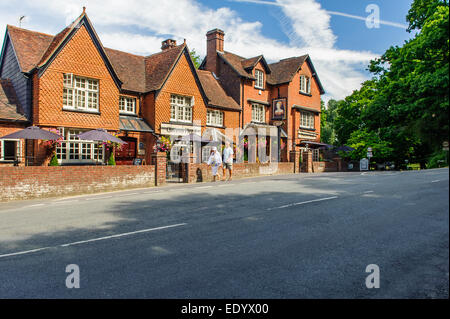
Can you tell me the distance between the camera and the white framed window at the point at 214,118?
29.8m

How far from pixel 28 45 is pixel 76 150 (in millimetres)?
7557

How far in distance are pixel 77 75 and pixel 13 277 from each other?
18933 mm

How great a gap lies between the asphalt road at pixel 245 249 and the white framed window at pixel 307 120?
90.1 ft

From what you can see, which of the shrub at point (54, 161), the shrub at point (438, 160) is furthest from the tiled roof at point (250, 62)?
the shrub at point (438, 160)

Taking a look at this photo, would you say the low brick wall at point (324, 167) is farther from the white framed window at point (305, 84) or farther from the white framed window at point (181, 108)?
the white framed window at point (181, 108)

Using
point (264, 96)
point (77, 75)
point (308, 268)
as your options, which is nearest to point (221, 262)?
point (308, 268)

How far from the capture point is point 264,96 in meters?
34.8

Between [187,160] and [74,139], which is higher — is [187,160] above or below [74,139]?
below

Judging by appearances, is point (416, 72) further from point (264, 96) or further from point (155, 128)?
point (264, 96)

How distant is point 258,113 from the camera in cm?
3434

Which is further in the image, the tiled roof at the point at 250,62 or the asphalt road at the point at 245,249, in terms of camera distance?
the tiled roof at the point at 250,62

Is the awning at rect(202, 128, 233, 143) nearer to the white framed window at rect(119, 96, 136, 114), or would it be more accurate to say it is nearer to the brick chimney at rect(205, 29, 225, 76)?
the white framed window at rect(119, 96, 136, 114)

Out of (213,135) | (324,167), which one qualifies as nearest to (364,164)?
(213,135)
